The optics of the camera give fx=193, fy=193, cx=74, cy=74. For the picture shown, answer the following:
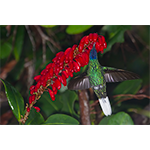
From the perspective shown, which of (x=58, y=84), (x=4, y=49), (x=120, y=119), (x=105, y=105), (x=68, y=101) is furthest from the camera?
(x=4, y=49)

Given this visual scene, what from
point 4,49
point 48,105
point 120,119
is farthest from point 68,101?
point 4,49

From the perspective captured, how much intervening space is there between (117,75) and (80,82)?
221 mm

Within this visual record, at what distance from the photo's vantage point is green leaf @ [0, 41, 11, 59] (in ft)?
5.46

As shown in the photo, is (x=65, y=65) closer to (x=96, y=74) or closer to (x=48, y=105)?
(x=96, y=74)

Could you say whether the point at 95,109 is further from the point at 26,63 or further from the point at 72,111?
the point at 26,63

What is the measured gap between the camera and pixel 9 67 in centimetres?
184

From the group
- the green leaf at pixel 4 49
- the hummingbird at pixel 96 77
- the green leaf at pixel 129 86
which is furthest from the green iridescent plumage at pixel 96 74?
the green leaf at pixel 4 49

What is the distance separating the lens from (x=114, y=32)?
134 cm

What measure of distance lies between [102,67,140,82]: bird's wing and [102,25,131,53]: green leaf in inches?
7.8

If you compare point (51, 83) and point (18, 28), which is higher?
point (18, 28)

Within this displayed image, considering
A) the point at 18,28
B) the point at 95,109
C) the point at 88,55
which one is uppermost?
the point at 18,28

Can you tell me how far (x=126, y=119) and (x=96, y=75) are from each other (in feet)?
1.01

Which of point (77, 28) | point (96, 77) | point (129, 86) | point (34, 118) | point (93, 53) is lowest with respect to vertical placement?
point (129, 86)
